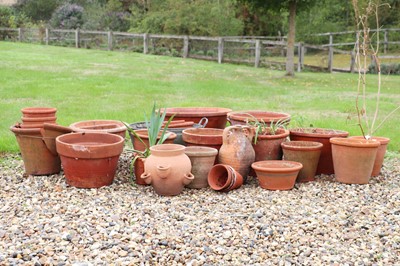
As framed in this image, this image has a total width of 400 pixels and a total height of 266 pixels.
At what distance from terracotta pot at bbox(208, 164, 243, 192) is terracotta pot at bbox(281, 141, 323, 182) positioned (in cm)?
51

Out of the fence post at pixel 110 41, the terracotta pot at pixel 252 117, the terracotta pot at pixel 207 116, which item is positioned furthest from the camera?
the fence post at pixel 110 41

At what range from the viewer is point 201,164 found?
13.5ft

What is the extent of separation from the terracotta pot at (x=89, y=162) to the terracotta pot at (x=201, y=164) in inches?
22.4

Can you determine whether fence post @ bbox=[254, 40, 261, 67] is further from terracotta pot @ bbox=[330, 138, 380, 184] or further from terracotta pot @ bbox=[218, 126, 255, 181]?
terracotta pot @ bbox=[218, 126, 255, 181]

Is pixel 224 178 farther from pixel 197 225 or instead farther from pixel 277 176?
pixel 197 225

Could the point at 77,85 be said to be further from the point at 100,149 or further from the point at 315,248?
the point at 315,248

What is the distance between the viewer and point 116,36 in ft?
70.0

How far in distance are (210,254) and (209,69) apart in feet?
39.5

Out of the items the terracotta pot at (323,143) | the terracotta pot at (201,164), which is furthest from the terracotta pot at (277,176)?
the terracotta pot at (323,143)

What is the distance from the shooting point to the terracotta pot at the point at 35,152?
14.0ft

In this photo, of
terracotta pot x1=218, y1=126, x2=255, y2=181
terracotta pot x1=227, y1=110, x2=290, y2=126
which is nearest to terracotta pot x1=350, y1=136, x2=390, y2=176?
terracotta pot x1=227, y1=110, x2=290, y2=126

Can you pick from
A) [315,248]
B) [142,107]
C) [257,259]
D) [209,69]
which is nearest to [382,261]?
[315,248]

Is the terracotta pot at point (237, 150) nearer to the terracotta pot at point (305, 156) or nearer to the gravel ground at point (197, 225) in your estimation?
the gravel ground at point (197, 225)

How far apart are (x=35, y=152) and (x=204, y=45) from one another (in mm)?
15051
